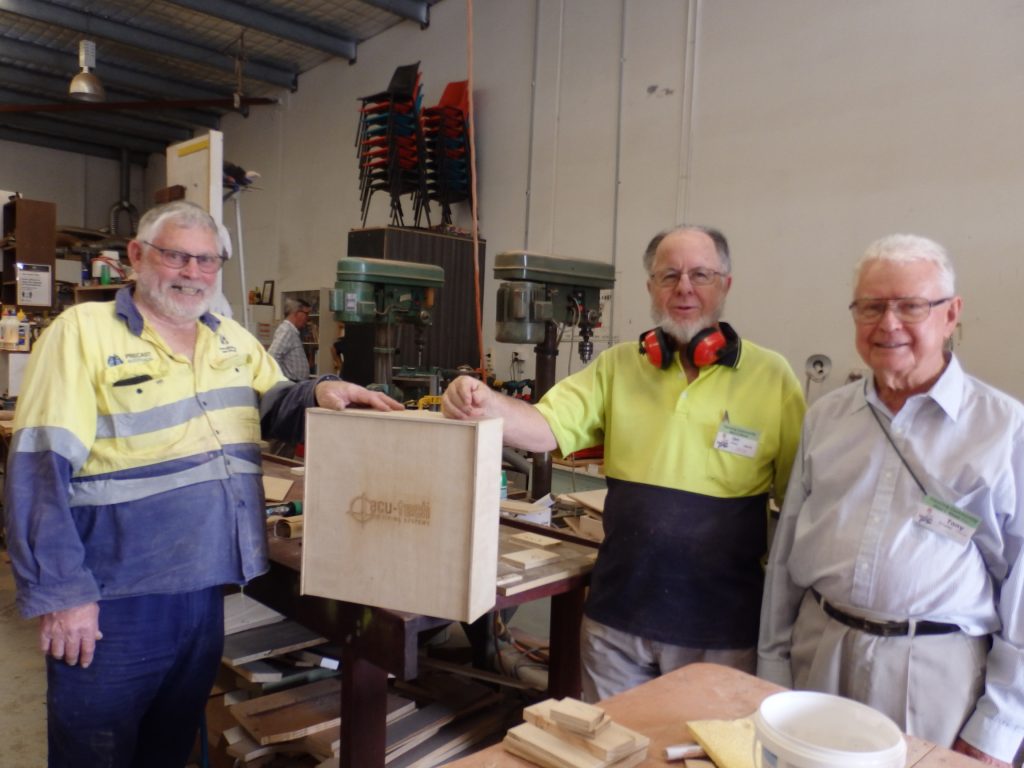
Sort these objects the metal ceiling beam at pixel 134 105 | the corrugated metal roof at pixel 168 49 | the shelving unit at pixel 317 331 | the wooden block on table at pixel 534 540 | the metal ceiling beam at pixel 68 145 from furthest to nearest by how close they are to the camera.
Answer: the metal ceiling beam at pixel 68 145 < the metal ceiling beam at pixel 134 105 < the corrugated metal roof at pixel 168 49 < the shelving unit at pixel 317 331 < the wooden block on table at pixel 534 540

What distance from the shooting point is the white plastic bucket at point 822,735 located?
0.66 m

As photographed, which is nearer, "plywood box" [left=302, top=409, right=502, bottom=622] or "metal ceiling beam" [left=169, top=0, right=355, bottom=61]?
"plywood box" [left=302, top=409, right=502, bottom=622]

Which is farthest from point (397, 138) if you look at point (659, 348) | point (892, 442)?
point (892, 442)

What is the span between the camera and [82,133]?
8758 mm

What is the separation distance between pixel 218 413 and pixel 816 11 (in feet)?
10.8

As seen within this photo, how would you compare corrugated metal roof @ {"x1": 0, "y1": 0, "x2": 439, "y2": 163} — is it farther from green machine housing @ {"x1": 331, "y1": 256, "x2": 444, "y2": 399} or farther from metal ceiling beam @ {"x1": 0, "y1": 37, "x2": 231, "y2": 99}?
green machine housing @ {"x1": 331, "y1": 256, "x2": 444, "y2": 399}

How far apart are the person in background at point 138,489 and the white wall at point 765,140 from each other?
2.71 meters

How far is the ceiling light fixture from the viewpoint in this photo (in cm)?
520

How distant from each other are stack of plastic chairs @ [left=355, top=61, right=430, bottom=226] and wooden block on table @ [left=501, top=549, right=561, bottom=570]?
11.5 ft

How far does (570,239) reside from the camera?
4.64 m

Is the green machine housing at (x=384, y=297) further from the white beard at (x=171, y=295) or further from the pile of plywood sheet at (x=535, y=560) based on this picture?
the white beard at (x=171, y=295)

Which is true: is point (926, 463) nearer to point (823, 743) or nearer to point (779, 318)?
point (823, 743)

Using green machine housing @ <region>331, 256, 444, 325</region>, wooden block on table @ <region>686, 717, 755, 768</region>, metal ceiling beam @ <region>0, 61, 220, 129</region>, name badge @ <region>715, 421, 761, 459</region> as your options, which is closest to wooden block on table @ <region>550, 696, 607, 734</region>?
wooden block on table @ <region>686, 717, 755, 768</region>

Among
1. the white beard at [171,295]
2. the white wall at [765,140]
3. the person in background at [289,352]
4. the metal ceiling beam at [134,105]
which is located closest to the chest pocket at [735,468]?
the white beard at [171,295]
